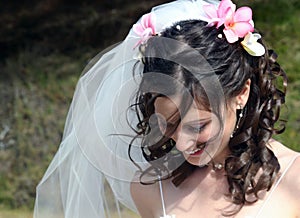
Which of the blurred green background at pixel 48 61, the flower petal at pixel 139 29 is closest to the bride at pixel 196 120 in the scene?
the flower petal at pixel 139 29

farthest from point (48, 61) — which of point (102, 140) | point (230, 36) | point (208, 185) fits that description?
point (230, 36)

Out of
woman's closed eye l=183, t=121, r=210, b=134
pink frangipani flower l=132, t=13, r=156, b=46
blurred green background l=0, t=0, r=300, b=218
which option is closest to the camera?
woman's closed eye l=183, t=121, r=210, b=134

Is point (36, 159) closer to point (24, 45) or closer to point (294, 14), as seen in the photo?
point (24, 45)

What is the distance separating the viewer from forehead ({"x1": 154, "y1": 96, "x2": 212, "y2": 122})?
1.98 m

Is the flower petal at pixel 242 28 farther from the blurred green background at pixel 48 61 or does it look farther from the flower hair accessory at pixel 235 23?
the blurred green background at pixel 48 61

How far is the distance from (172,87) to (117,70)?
0.51m

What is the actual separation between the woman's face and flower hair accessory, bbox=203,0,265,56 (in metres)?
0.17

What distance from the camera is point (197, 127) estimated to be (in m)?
1.97

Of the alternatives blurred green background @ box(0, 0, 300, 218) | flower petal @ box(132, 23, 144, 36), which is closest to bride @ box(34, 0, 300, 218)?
flower petal @ box(132, 23, 144, 36)

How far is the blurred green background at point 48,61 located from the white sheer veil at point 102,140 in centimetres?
205

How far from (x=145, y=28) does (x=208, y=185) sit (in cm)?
47

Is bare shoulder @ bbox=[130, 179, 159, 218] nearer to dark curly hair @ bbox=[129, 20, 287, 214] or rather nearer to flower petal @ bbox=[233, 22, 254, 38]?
dark curly hair @ bbox=[129, 20, 287, 214]

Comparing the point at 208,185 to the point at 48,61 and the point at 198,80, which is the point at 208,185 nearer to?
the point at 198,80

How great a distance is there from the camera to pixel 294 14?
559 cm
